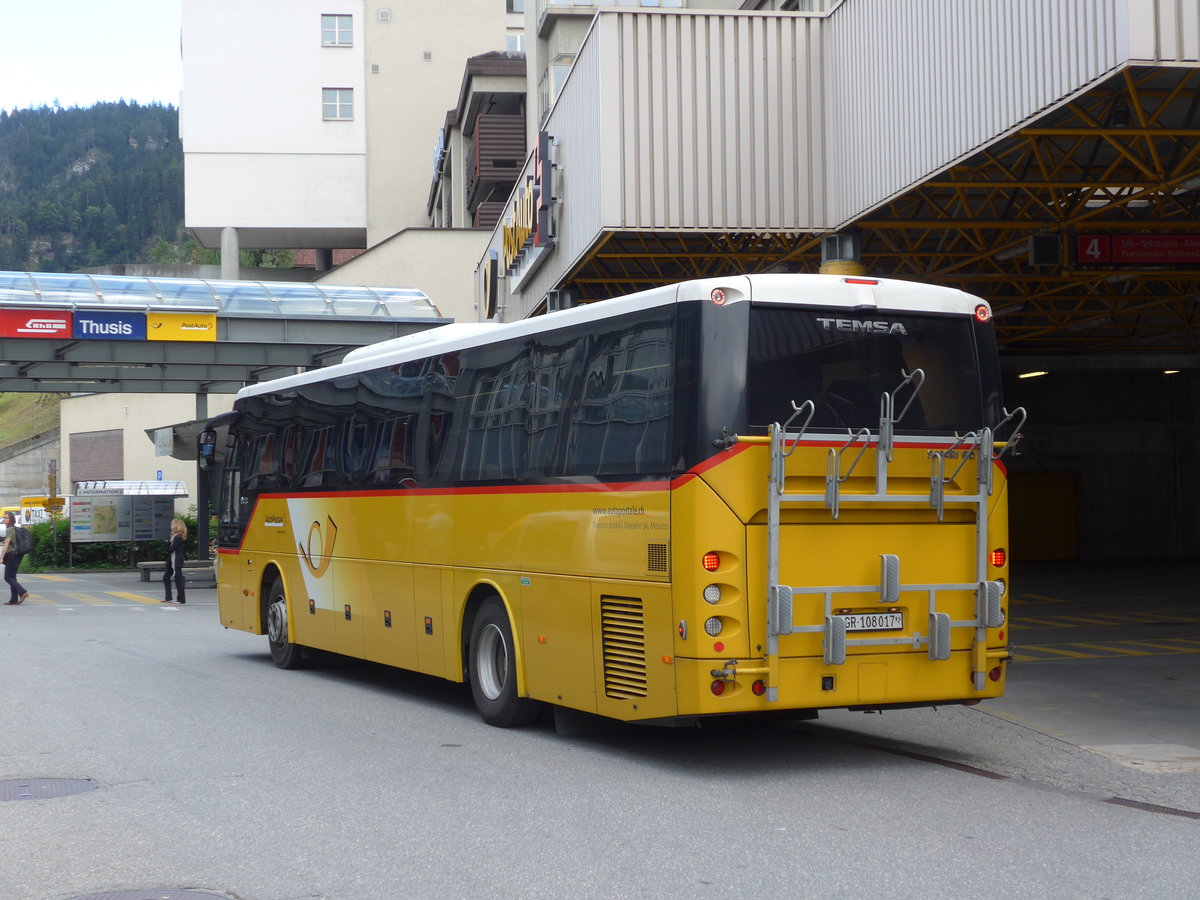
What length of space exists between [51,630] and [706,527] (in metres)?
16.8

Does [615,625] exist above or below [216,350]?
below

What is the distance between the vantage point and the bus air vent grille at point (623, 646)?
949 centimetres

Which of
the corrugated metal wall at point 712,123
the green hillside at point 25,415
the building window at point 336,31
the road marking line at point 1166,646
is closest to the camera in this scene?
the road marking line at point 1166,646

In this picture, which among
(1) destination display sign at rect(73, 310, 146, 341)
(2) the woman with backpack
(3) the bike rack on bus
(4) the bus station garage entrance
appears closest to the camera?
(3) the bike rack on bus

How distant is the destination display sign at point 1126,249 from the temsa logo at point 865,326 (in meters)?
10.8

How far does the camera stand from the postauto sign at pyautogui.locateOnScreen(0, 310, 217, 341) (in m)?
30.2

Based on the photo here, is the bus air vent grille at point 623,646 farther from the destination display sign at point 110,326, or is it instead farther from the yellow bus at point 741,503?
the destination display sign at point 110,326

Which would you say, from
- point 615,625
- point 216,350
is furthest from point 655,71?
point 216,350

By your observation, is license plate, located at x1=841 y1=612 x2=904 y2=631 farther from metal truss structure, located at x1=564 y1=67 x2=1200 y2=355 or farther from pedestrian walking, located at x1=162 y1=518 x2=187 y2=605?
pedestrian walking, located at x1=162 y1=518 x2=187 y2=605

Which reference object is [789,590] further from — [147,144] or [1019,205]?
[147,144]

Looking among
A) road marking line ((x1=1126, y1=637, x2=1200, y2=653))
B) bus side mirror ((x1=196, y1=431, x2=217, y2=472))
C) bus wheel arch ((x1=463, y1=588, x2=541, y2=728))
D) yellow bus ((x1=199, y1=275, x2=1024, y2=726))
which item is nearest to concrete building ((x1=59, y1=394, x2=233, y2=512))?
bus side mirror ((x1=196, y1=431, x2=217, y2=472))

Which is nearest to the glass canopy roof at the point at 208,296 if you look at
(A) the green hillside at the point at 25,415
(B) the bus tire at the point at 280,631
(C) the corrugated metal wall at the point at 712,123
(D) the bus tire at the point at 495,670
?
(C) the corrugated metal wall at the point at 712,123

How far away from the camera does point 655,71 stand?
60.0 ft

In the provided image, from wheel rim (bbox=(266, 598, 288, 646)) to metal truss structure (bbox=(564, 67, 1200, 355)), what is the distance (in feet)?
21.9
